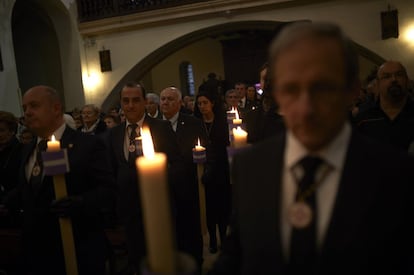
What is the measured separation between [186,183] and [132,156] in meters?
0.81

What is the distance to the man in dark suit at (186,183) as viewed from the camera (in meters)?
3.34

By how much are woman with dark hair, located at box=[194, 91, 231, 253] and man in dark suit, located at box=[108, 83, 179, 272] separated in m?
1.08

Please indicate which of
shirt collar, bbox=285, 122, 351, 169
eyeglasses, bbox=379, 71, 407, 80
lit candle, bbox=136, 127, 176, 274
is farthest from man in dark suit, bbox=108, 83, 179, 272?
lit candle, bbox=136, 127, 176, 274

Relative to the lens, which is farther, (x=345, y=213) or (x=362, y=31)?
(x=362, y=31)

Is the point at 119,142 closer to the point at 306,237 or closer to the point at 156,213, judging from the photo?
the point at 306,237

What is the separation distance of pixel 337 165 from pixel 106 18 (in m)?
10.5

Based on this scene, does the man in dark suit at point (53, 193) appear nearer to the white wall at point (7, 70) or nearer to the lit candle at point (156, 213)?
the lit candle at point (156, 213)

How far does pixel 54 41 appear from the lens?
38.2ft

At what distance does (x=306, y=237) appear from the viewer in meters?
0.98

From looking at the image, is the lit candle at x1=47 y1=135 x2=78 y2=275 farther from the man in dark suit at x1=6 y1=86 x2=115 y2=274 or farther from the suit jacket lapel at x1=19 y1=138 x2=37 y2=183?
the suit jacket lapel at x1=19 y1=138 x2=37 y2=183

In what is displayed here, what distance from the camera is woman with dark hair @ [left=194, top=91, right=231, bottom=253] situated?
421 centimetres

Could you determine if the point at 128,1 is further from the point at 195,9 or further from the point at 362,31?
the point at 362,31

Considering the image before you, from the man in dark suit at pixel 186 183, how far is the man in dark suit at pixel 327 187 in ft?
6.95

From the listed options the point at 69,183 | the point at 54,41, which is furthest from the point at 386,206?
the point at 54,41
